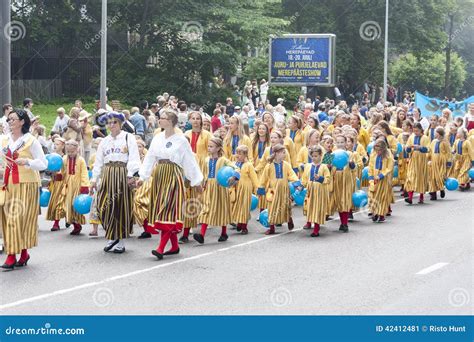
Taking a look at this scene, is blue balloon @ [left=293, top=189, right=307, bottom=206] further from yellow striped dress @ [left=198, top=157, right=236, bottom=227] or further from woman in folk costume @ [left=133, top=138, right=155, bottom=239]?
woman in folk costume @ [left=133, top=138, right=155, bottom=239]

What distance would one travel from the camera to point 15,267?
43.5 feet

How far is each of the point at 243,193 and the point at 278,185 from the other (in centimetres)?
55

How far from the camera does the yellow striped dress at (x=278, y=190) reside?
54.7 ft

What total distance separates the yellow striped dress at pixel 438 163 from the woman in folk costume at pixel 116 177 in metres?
9.19

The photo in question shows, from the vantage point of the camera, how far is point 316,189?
1680 centimetres

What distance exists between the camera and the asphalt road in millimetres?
10898

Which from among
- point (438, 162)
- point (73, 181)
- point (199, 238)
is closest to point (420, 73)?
point (438, 162)

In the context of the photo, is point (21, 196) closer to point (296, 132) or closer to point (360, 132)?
point (296, 132)

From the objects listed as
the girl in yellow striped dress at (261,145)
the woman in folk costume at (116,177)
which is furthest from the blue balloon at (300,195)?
the woman in folk costume at (116,177)

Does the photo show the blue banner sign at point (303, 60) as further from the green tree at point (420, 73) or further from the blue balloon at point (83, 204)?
the blue balloon at point (83, 204)

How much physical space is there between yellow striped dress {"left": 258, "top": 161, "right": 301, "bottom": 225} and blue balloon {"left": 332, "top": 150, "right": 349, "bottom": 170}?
84cm

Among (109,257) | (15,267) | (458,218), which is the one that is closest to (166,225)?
(109,257)

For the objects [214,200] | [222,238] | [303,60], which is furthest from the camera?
[303,60]

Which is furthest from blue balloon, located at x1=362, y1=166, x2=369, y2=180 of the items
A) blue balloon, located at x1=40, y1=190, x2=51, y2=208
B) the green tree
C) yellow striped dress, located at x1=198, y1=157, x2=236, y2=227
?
the green tree
